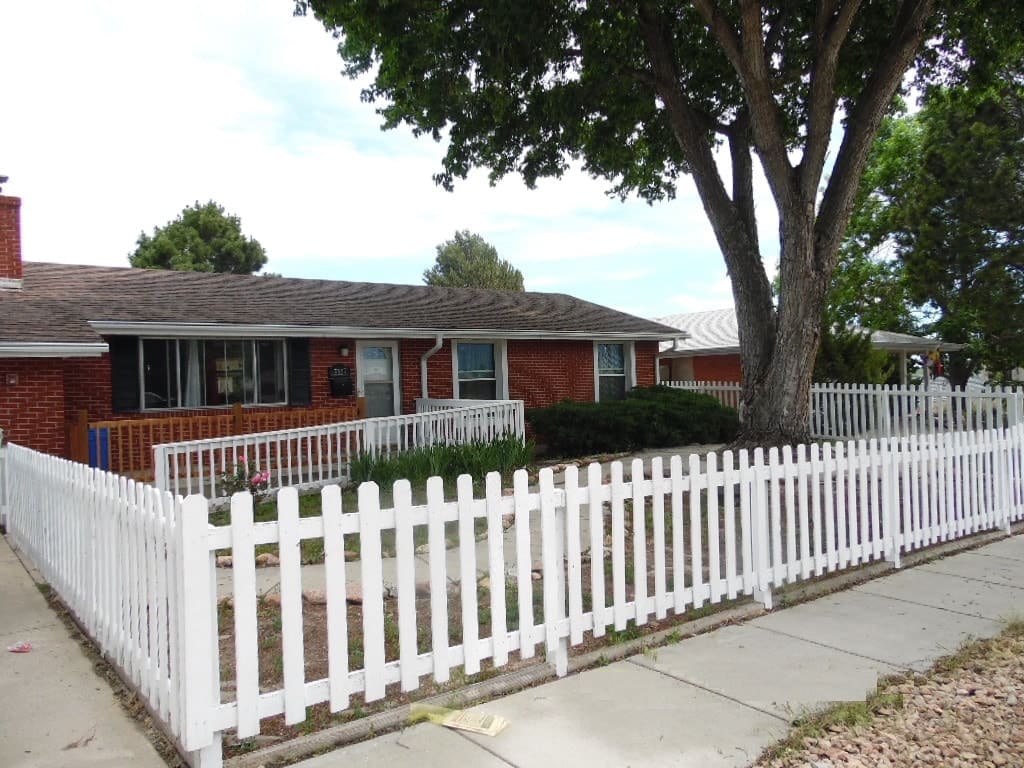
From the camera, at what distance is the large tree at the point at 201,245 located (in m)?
40.2

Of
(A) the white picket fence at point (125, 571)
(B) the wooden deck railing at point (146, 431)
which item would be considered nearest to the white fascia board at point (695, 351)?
(B) the wooden deck railing at point (146, 431)

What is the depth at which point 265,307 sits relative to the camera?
563 inches

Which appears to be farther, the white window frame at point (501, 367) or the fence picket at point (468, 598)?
the white window frame at point (501, 367)

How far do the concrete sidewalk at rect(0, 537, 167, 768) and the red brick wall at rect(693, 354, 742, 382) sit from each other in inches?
902

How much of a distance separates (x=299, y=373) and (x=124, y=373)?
3016mm

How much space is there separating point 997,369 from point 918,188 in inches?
439

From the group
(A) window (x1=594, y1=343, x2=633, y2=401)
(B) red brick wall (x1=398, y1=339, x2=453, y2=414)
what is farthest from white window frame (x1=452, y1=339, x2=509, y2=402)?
(A) window (x1=594, y1=343, x2=633, y2=401)

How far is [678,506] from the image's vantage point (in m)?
5.04

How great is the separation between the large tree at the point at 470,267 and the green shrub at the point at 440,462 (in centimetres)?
4867

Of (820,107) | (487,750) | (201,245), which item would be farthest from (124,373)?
(201,245)

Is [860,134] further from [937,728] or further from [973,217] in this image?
[973,217]

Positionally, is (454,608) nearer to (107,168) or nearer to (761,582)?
(761,582)

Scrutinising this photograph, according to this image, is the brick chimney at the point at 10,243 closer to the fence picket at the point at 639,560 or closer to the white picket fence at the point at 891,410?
the fence picket at the point at 639,560

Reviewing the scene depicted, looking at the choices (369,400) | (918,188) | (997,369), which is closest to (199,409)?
(369,400)
